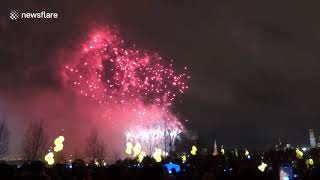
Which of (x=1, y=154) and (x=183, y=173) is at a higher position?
(x=1, y=154)

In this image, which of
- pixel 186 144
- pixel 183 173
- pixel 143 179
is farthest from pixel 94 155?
pixel 143 179

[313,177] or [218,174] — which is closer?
[313,177]

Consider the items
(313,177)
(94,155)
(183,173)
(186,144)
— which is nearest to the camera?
(313,177)

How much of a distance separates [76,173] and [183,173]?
6.97 metres

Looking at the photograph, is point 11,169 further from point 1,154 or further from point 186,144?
point 186,144

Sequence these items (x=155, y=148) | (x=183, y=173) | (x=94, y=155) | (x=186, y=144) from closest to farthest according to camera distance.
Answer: (x=183, y=173) → (x=155, y=148) → (x=94, y=155) → (x=186, y=144)

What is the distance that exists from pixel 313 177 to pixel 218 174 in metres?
4.37

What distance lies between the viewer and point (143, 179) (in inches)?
754

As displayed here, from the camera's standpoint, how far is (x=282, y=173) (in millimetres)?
21469

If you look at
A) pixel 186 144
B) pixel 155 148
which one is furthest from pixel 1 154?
pixel 186 144

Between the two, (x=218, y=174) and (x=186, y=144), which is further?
(x=186, y=144)

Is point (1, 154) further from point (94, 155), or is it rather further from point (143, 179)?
point (143, 179)

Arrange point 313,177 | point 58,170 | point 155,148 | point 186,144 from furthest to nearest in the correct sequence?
point 186,144 → point 155,148 → point 58,170 → point 313,177

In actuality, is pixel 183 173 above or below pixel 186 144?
below
